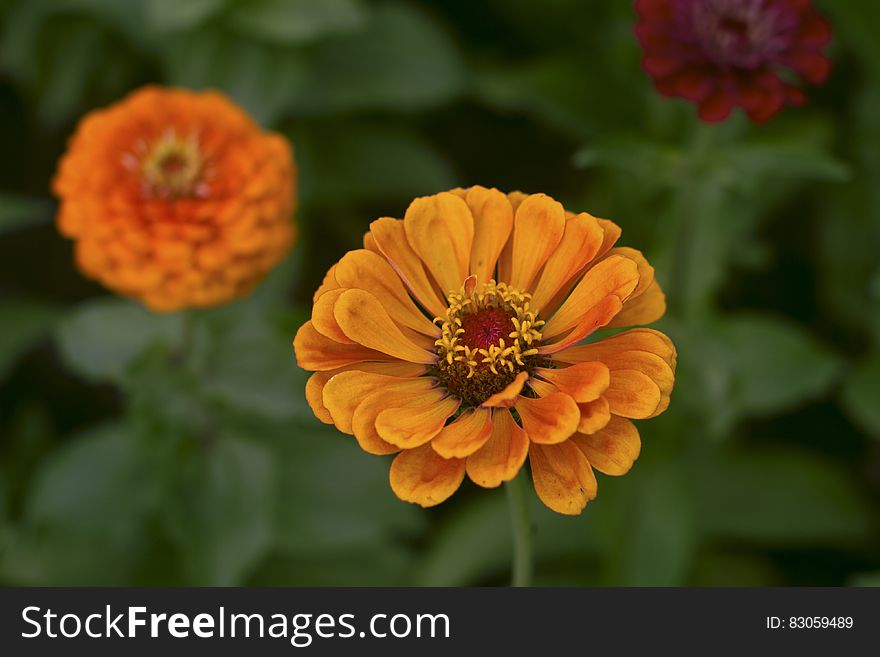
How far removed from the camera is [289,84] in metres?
1.82

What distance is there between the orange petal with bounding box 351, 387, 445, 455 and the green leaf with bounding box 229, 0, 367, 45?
3.28 feet

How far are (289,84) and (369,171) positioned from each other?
0.93 ft

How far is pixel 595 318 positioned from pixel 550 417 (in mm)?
98

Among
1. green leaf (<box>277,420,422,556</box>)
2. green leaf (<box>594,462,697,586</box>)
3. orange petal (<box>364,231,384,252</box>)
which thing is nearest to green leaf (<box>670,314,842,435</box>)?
green leaf (<box>594,462,697,586</box>)

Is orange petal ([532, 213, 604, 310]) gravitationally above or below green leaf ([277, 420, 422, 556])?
below

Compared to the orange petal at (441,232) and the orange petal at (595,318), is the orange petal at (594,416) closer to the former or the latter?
the orange petal at (595,318)

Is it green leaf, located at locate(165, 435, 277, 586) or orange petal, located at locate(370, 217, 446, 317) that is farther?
green leaf, located at locate(165, 435, 277, 586)

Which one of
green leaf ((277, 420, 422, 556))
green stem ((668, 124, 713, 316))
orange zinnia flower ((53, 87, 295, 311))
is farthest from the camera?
green leaf ((277, 420, 422, 556))

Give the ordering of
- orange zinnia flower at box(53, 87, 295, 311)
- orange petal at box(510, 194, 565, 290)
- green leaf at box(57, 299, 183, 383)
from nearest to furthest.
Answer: orange petal at box(510, 194, 565, 290), orange zinnia flower at box(53, 87, 295, 311), green leaf at box(57, 299, 183, 383)

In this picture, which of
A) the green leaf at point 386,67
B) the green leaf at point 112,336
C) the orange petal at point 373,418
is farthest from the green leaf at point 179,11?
the orange petal at point 373,418

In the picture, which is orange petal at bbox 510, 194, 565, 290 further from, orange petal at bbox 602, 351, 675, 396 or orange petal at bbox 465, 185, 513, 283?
orange petal at bbox 602, 351, 675, 396

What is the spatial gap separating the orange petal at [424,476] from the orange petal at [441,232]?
0.19 meters

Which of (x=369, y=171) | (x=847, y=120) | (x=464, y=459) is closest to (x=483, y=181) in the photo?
(x=369, y=171)

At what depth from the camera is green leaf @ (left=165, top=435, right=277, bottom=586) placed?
61.4 inches
